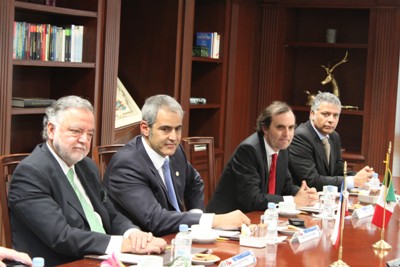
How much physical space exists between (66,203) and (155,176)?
692 millimetres

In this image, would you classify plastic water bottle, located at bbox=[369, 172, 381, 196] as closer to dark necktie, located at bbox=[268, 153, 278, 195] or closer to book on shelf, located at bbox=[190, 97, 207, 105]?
dark necktie, located at bbox=[268, 153, 278, 195]

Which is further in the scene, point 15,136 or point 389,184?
point 15,136

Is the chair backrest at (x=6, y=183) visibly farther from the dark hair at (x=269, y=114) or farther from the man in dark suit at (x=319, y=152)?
the man in dark suit at (x=319, y=152)

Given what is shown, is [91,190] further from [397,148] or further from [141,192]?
[397,148]

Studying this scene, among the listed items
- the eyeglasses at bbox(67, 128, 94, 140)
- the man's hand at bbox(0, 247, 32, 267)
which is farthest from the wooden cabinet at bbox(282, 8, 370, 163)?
the man's hand at bbox(0, 247, 32, 267)

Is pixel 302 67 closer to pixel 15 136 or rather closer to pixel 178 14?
pixel 178 14

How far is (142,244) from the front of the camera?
2764mm

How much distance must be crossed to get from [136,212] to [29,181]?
705 mm

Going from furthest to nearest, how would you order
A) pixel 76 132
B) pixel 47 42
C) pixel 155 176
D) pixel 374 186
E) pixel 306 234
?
pixel 47 42
pixel 374 186
pixel 155 176
pixel 306 234
pixel 76 132

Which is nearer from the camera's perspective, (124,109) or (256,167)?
(256,167)

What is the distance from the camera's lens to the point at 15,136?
196 inches

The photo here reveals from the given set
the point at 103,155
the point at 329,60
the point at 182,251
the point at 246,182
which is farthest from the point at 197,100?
the point at 182,251

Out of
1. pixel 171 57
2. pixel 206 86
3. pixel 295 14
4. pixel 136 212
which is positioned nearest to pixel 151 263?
pixel 136 212

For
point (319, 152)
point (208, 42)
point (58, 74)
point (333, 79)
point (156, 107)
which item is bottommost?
point (319, 152)
